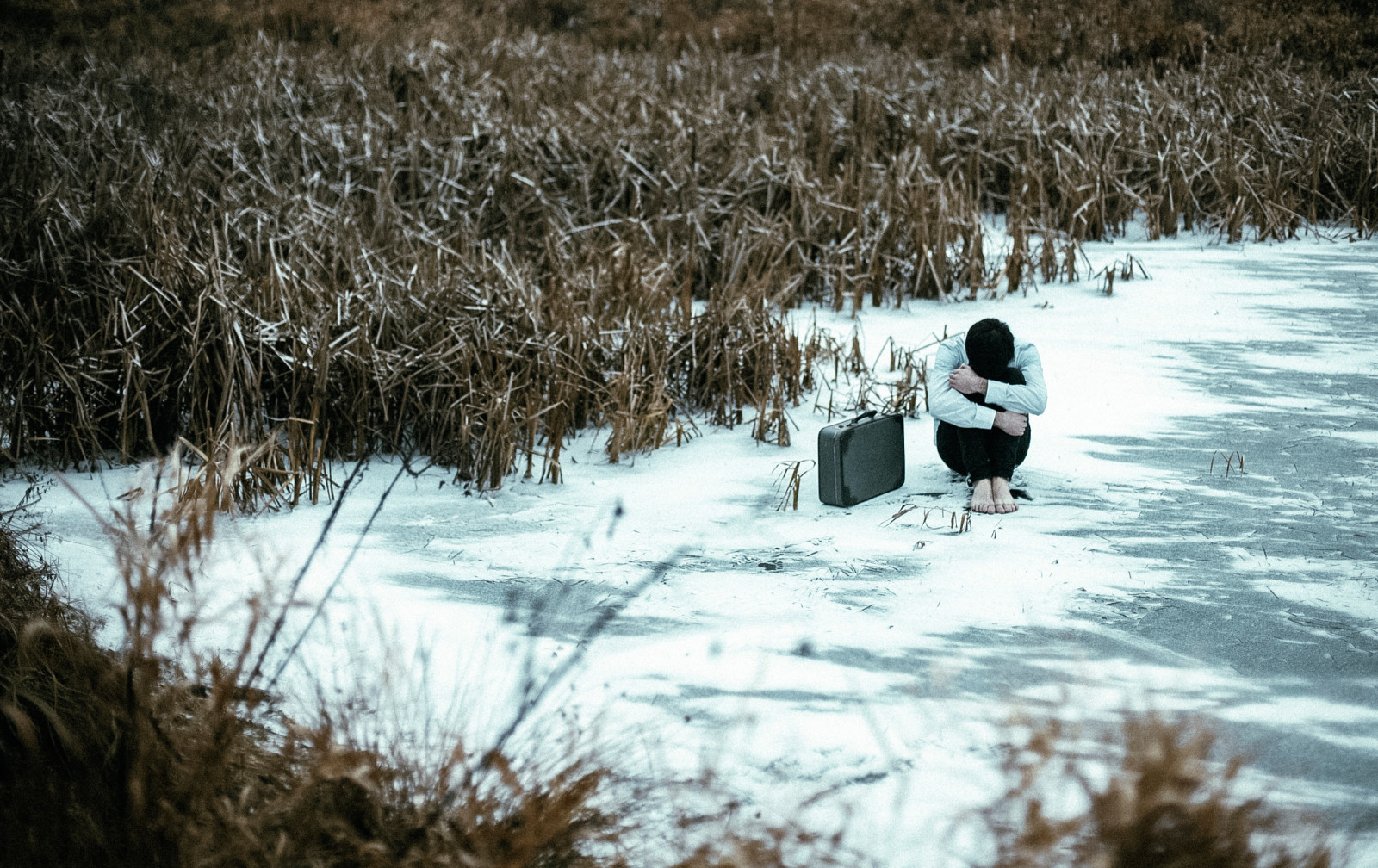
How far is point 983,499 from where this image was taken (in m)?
3.23

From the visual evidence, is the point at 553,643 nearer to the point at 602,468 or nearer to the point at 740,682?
the point at 740,682

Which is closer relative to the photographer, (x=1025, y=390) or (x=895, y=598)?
(x=895, y=598)

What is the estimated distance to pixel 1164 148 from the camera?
6.86 metres

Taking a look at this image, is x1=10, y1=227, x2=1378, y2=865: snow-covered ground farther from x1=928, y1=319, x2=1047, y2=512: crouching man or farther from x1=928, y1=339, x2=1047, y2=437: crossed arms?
x1=928, y1=339, x2=1047, y2=437: crossed arms

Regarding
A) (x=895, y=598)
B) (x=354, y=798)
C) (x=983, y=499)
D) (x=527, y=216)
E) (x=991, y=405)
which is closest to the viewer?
(x=354, y=798)

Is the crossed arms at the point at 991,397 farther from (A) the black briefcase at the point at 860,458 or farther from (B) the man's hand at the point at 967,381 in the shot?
(A) the black briefcase at the point at 860,458

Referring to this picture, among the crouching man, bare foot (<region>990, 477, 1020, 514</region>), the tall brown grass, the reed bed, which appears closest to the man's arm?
the crouching man

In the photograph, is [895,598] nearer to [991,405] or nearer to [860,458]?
[860,458]

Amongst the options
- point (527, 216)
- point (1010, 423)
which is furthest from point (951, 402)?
point (527, 216)

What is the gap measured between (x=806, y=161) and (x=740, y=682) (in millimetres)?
4555

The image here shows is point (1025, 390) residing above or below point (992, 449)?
above

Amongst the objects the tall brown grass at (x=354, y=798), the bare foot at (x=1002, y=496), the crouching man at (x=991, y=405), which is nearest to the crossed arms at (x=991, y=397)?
the crouching man at (x=991, y=405)

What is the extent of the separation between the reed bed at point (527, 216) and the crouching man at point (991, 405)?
0.76 metres

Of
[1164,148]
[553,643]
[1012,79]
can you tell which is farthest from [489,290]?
[1012,79]
